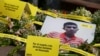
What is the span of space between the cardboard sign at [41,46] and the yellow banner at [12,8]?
0.31 meters

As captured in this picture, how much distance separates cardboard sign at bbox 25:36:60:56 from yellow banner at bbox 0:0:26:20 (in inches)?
12.3

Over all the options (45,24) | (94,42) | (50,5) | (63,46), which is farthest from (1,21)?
(50,5)

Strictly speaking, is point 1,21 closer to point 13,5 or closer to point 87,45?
point 13,5

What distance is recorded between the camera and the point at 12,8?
5.18ft

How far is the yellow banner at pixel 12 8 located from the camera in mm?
1572

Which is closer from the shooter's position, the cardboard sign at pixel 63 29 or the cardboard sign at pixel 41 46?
the cardboard sign at pixel 41 46

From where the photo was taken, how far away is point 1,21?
5.06ft

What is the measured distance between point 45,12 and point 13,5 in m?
0.21

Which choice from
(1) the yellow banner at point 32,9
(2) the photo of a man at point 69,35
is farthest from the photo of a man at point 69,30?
(1) the yellow banner at point 32,9

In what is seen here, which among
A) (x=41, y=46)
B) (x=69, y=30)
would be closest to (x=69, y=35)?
(x=69, y=30)

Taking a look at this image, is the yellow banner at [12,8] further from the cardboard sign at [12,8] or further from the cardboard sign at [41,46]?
the cardboard sign at [41,46]

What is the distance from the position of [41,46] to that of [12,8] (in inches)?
14.7

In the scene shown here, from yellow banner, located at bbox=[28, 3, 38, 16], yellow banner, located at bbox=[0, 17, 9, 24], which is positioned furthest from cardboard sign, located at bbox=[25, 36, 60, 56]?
yellow banner, located at bbox=[28, 3, 38, 16]

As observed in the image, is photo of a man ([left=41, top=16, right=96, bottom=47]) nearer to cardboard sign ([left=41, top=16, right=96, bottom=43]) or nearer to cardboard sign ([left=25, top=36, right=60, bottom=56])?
cardboard sign ([left=41, top=16, right=96, bottom=43])
